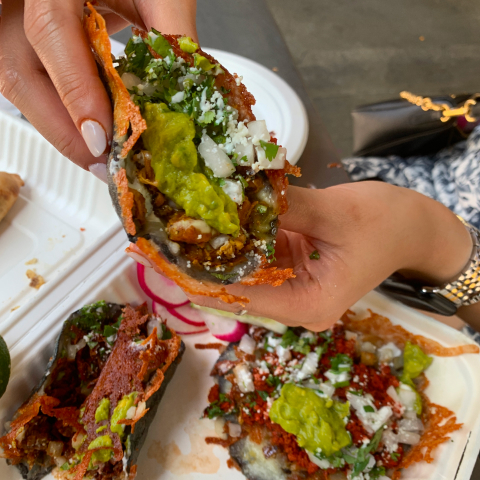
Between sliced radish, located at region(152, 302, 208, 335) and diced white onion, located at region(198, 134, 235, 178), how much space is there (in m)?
1.14

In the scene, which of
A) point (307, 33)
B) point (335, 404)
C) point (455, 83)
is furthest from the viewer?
point (307, 33)

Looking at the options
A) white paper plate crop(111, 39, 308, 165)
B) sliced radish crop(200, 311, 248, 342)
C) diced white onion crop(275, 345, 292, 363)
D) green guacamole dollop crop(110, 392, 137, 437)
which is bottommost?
diced white onion crop(275, 345, 292, 363)

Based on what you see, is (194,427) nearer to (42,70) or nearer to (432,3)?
(42,70)

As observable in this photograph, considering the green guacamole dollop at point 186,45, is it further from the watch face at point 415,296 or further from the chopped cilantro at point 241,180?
the watch face at point 415,296

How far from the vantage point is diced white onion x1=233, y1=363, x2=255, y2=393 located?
172 cm

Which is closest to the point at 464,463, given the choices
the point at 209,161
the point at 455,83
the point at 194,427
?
the point at 194,427

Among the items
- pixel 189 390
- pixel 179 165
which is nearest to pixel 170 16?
pixel 179 165

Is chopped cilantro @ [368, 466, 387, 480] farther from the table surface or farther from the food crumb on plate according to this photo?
the table surface

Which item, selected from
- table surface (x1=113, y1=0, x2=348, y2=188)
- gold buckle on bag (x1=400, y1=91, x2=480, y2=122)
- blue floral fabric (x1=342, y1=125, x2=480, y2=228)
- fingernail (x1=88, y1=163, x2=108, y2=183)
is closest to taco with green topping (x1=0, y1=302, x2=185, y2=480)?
fingernail (x1=88, y1=163, x2=108, y2=183)

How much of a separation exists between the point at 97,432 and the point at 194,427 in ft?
1.44

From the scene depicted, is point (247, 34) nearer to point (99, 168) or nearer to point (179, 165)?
point (99, 168)

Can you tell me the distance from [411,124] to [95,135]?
1.88 metres

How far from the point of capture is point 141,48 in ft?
3.01

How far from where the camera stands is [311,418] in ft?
5.08
